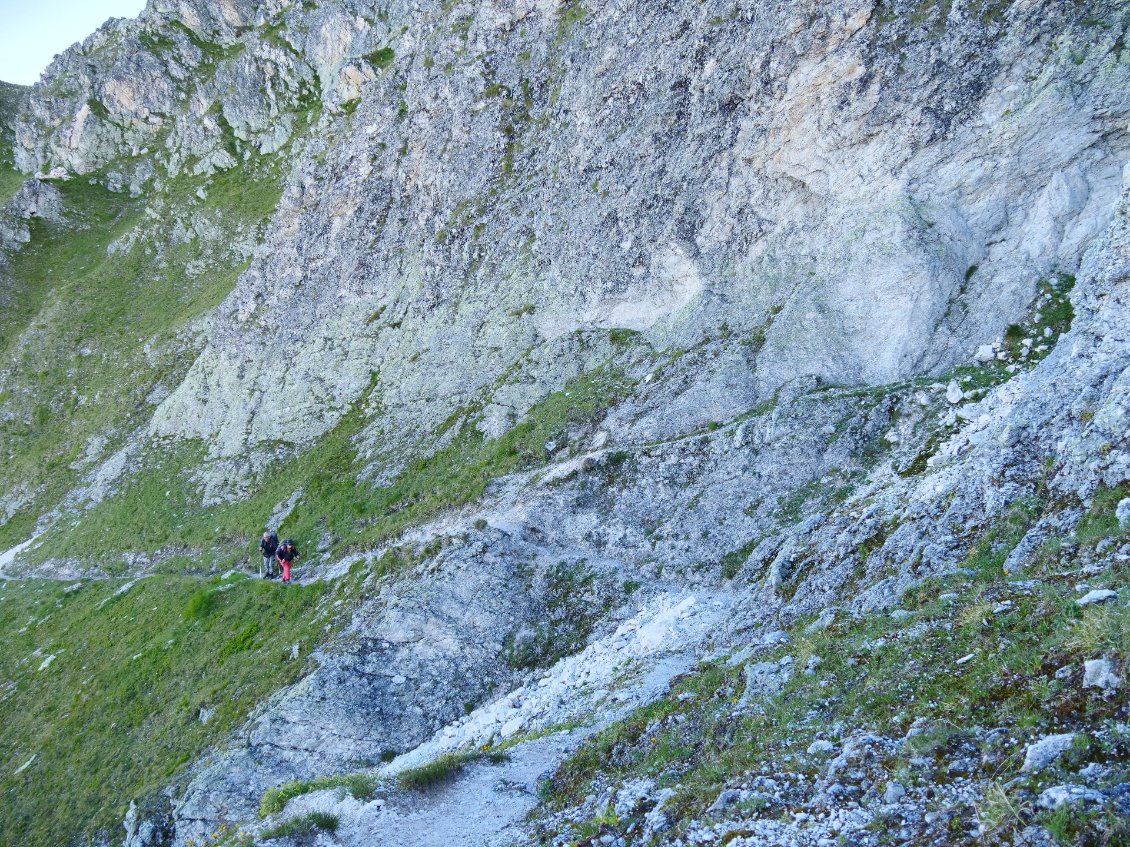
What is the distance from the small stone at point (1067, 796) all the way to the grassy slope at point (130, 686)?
22.5 metres

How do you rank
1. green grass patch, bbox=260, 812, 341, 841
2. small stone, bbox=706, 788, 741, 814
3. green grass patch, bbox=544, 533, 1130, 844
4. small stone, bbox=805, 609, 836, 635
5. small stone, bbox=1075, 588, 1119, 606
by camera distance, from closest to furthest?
1. green grass patch, bbox=544, 533, 1130, 844
2. small stone, bbox=1075, 588, 1119, 606
3. small stone, bbox=706, 788, 741, 814
4. green grass patch, bbox=260, 812, 341, 841
5. small stone, bbox=805, 609, 836, 635

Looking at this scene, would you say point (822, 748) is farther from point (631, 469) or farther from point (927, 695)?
point (631, 469)

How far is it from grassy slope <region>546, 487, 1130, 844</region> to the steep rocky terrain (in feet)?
0.24

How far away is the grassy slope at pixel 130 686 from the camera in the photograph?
23266mm

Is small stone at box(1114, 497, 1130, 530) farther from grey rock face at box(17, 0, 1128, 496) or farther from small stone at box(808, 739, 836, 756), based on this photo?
grey rock face at box(17, 0, 1128, 496)

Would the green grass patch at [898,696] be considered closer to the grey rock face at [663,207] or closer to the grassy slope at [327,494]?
the grey rock face at [663,207]

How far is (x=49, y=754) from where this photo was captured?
2641 centimetres

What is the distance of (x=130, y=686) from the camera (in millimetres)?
27703

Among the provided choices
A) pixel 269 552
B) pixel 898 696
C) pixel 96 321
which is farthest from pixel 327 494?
pixel 96 321

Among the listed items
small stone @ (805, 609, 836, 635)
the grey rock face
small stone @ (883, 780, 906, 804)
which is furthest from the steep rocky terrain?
small stone @ (805, 609, 836, 635)

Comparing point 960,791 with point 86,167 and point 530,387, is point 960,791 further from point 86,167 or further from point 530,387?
point 86,167

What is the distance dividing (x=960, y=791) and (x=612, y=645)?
46.1 ft

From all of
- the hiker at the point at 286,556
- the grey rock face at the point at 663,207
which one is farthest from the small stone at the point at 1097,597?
the hiker at the point at 286,556

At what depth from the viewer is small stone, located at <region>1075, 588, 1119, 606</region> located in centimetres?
738
